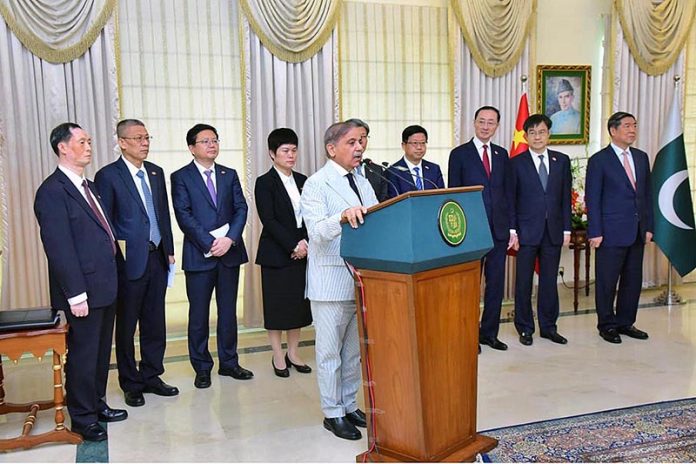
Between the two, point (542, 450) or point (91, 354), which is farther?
point (91, 354)

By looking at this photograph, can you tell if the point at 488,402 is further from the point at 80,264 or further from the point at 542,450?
the point at 80,264

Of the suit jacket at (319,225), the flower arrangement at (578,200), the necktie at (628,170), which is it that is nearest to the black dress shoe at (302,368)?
the suit jacket at (319,225)

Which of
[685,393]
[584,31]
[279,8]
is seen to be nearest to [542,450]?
[685,393]

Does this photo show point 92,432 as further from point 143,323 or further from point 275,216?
point 275,216

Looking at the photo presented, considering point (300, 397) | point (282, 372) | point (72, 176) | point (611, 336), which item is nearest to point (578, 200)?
point (611, 336)

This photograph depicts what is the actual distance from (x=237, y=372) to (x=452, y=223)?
7.21 feet

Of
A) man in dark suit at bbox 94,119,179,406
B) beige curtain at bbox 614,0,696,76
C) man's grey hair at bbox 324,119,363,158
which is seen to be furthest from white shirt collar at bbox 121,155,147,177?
beige curtain at bbox 614,0,696,76

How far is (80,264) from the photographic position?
10.7ft

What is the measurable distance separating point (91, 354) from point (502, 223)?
282cm

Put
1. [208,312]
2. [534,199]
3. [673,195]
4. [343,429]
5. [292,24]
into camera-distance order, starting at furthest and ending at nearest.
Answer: [673,195]
[292,24]
[534,199]
[208,312]
[343,429]

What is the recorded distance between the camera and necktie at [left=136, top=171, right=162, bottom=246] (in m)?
3.91

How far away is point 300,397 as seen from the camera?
3928mm

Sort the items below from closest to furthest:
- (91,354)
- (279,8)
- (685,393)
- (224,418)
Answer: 1. (91,354)
2. (224,418)
3. (685,393)
4. (279,8)

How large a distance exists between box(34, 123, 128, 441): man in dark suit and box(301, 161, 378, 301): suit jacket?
3.42ft
